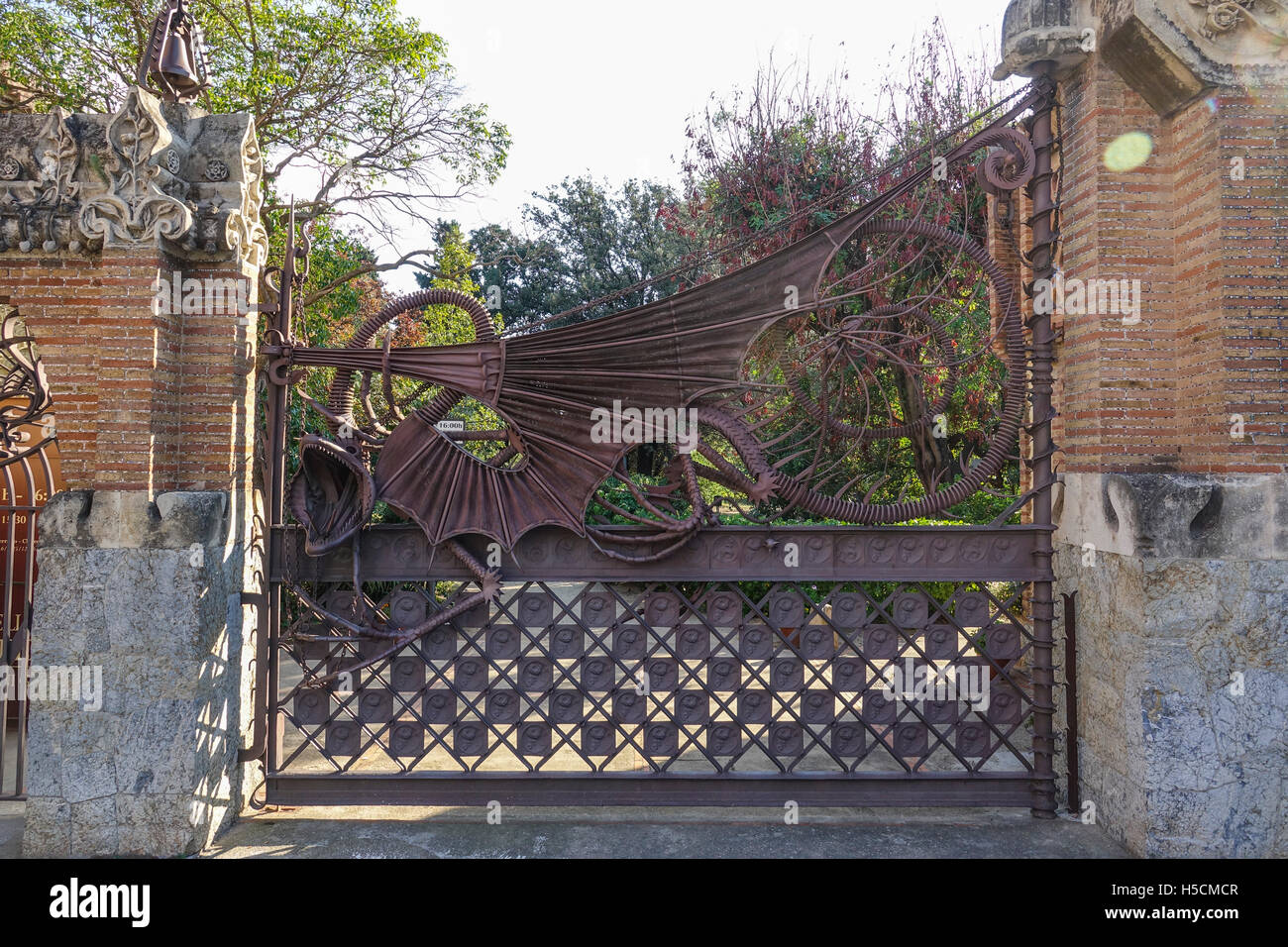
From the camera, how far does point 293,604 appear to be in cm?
948

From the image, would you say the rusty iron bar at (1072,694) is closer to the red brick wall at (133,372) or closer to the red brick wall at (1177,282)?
the red brick wall at (1177,282)

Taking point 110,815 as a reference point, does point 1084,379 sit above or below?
above

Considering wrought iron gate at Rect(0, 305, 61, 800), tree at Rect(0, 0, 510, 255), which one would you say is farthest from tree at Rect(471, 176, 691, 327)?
wrought iron gate at Rect(0, 305, 61, 800)

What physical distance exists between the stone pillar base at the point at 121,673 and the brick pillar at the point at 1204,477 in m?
4.83

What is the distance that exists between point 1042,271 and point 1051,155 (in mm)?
716

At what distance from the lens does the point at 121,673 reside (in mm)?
3955

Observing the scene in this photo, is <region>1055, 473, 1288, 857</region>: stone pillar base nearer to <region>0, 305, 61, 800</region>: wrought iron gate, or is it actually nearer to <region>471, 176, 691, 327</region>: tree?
<region>0, 305, 61, 800</region>: wrought iron gate

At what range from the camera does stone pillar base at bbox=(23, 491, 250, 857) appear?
3936 mm

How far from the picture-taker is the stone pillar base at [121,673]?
394cm

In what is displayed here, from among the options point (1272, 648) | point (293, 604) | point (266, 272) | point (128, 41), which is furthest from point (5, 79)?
point (1272, 648)

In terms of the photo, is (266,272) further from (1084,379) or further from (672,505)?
(1084,379)

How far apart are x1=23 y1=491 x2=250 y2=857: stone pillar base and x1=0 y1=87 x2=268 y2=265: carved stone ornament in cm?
138

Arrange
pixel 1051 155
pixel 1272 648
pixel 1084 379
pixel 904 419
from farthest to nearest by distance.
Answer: pixel 904 419 → pixel 1051 155 → pixel 1084 379 → pixel 1272 648

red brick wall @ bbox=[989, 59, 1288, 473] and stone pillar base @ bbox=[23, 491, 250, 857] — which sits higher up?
red brick wall @ bbox=[989, 59, 1288, 473]
